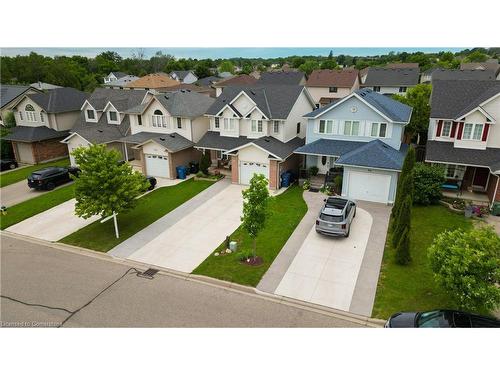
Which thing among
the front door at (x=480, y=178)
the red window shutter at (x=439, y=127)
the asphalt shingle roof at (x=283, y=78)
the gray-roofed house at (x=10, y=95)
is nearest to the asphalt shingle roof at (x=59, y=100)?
the gray-roofed house at (x=10, y=95)

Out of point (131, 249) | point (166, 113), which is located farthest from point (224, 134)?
point (131, 249)

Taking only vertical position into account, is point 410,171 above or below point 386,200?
above

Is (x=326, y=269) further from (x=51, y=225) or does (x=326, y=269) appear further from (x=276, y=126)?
(x=51, y=225)

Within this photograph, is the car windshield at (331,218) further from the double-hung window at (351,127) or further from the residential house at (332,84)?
the residential house at (332,84)

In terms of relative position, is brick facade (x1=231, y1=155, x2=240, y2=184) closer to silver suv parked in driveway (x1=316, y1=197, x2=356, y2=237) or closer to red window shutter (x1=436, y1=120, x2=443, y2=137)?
silver suv parked in driveway (x1=316, y1=197, x2=356, y2=237)

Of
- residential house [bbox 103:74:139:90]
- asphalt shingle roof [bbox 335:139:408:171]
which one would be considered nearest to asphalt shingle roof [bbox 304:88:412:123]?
asphalt shingle roof [bbox 335:139:408:171]

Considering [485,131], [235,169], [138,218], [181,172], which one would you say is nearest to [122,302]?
[138,218]

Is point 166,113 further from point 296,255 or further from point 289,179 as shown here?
point 296,255
